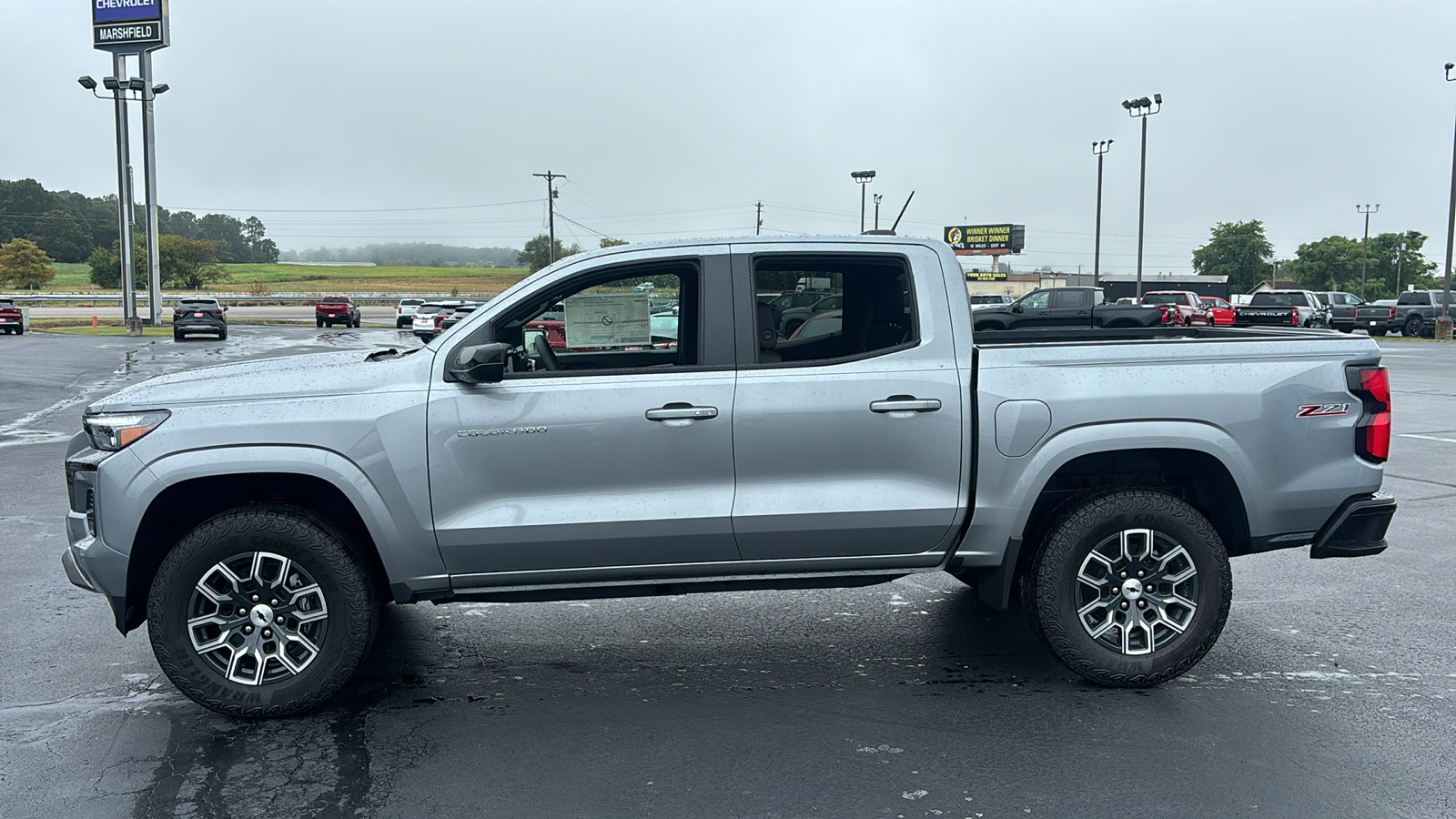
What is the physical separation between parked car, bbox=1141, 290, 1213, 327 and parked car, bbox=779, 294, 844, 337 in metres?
35.3

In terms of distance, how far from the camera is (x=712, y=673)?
5.02 meters

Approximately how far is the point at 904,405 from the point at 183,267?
115 meters

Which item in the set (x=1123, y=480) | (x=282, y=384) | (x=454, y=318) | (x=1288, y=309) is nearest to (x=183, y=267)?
(x=1288, y=309)

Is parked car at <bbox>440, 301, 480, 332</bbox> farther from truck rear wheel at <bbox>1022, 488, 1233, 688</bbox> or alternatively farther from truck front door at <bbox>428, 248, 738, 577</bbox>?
truck rear wheel at <bbox>1022, 488, 1233, 688</bbox>

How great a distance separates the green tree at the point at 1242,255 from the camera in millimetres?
121562

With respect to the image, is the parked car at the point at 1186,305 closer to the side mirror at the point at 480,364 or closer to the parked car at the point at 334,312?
the side mirror at the point at 480,364

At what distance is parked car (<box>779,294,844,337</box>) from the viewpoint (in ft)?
16.2

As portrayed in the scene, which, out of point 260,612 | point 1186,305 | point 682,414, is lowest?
point 260,612

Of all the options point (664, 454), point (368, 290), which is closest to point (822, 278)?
point (664, 454)

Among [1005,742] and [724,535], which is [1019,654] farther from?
[724,535]

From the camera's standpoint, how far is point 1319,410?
4773mm

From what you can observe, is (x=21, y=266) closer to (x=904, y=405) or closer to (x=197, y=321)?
(x=197, y=321)

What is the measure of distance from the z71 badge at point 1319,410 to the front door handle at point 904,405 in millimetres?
1598

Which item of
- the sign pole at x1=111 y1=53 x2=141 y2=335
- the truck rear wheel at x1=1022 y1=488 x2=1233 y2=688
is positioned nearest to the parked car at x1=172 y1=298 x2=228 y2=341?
the sign pole at x1=111 y1=53 x2=141 y2=335
